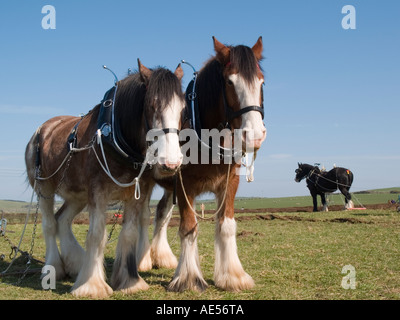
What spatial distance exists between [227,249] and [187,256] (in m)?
0.50

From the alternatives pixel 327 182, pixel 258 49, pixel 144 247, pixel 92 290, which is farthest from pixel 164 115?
pixel 327 182

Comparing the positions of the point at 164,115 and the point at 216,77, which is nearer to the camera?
the point at 164,115

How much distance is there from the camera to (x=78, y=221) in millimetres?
15047

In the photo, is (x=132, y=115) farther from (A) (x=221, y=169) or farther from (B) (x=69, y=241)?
(B) (x=69, y=241)

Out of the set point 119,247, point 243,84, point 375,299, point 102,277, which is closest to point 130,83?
point 243,84

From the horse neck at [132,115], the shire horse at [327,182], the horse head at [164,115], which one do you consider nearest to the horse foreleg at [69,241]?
the horse neck at [132,115]

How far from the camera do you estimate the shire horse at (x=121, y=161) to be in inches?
154

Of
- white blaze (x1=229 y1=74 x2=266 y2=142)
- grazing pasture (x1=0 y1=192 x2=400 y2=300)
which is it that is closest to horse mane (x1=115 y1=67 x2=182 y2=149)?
white blaze (x1=229 y1=74 x2=266 y2=142)

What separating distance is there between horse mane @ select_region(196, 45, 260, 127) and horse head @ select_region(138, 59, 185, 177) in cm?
41

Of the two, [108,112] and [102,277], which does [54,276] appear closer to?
[102,277]

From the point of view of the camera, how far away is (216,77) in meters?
4.46

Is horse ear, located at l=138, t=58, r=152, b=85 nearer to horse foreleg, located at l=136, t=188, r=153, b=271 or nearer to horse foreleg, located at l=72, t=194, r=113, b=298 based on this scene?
horse foreleg, located at l=72, t=194, r=113, b=298

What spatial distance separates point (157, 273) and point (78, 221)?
1016 centimetres

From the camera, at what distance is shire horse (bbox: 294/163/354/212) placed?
1997cm
